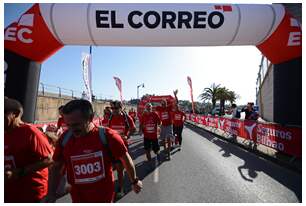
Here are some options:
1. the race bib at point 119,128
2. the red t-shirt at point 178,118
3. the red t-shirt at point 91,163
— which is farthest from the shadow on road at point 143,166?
the red t-shirt at point 91,163

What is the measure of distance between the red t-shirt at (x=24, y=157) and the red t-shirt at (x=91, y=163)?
0.31 meters

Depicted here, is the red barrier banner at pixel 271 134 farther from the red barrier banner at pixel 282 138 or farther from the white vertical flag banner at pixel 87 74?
the white vertical flag banner at pixel 87 74

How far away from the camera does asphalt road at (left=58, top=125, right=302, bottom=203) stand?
15.3ft

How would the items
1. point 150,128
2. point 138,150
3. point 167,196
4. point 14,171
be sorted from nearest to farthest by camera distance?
point 14,171, point 167,196, point 150,128, point 138,150

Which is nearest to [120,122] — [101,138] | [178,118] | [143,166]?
[143,166]

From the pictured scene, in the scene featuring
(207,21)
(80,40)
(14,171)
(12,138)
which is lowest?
(14,171)

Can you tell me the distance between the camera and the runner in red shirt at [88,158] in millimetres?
2616

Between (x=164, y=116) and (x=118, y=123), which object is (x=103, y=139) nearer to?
(x=118, y=123)

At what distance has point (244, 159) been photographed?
823cm

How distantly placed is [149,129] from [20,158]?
5.12 m

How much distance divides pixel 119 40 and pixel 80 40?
2.92 ft

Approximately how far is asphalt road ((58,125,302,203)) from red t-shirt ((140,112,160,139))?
87cm

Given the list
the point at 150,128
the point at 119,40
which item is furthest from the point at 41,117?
the point at 119,40

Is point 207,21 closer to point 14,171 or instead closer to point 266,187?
point 266,187
